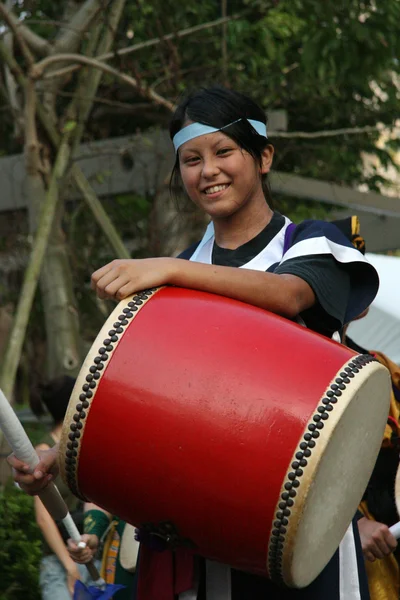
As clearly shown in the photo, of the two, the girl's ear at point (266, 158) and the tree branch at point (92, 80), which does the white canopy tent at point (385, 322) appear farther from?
the girl's ear at point (266, 158)

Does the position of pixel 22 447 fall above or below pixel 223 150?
below

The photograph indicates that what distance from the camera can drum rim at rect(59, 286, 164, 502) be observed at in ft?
6.11

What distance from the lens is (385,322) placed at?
5.79 meters

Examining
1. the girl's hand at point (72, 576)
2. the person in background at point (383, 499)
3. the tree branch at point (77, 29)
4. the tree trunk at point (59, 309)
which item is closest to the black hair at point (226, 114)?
the person in background at point (383, 499)

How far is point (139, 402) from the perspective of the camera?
1819mm

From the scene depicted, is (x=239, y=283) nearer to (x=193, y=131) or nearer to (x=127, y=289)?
(x=127, y=289)

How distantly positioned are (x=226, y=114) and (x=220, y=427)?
724mm

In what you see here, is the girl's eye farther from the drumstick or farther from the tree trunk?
the tree trunk

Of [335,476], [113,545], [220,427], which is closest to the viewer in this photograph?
[220,427]

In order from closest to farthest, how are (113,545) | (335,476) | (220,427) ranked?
(220,427) < (335,476) < (113,545)

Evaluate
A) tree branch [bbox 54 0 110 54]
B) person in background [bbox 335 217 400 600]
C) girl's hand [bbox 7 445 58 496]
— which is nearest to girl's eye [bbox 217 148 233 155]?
girl's hand [bbox 7 445 58 496]

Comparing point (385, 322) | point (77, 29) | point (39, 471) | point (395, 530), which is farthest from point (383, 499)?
point (77, 29)

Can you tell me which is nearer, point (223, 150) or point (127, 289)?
point (127, 289)

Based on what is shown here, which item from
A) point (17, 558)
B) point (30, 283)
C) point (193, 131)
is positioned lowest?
point (17, 558)
